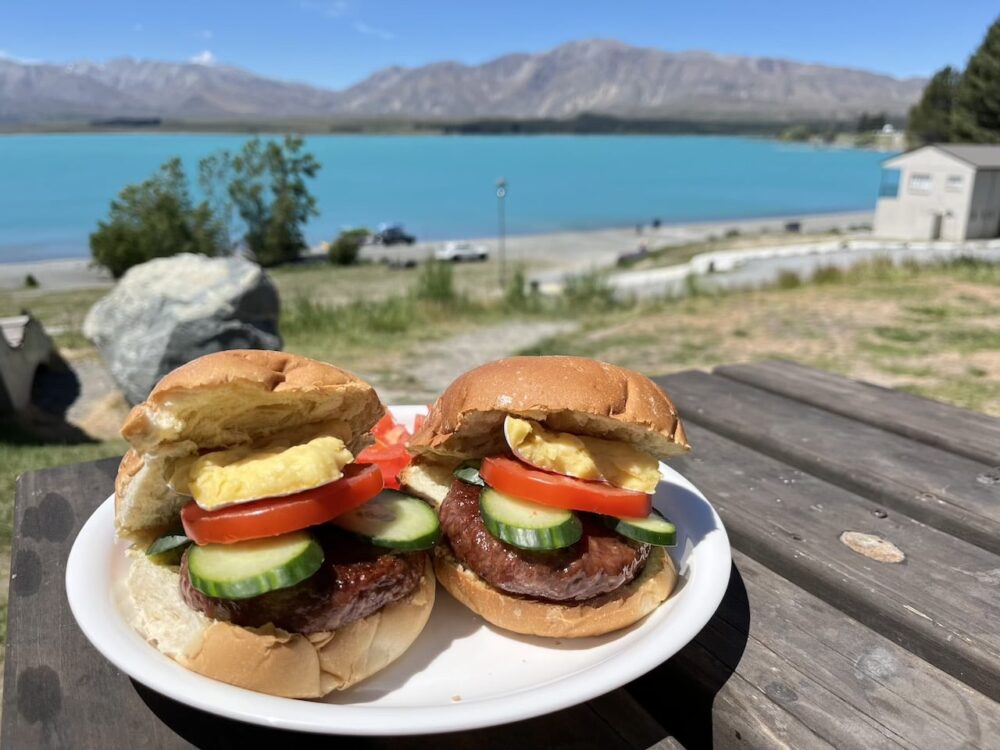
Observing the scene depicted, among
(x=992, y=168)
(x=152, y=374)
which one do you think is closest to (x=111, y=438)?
(x=152, y=374)

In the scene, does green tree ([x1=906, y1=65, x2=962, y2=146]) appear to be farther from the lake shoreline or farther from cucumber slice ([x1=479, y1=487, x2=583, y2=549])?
cucumber slice ([x1=479, y1=487, x2=583, y2=549])

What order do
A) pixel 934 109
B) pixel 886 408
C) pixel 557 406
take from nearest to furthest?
pixel 557 406, pixel 886 408, pixel 934 109

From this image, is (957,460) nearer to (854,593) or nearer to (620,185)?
(854,593)

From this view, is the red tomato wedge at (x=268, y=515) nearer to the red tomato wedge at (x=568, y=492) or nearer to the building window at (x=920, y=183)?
the red tomato wedge at (x=568, y=492)

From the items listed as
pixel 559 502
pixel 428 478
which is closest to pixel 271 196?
pixel 428 478

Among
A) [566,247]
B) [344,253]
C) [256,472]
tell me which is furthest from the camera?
[566,247]

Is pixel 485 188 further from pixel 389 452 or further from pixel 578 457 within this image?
pixel 578 457

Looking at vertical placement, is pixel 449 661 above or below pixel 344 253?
above

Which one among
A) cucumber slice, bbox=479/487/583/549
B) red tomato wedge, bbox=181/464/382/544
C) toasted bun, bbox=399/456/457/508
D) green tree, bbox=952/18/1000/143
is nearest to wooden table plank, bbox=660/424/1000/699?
cucumber slice, bbox=479/487/583/549
